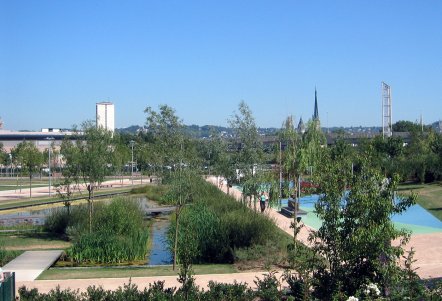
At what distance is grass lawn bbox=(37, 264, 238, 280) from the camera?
53.8 ft

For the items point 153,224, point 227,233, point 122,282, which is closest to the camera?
point 122,282

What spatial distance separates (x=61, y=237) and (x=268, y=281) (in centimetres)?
1390

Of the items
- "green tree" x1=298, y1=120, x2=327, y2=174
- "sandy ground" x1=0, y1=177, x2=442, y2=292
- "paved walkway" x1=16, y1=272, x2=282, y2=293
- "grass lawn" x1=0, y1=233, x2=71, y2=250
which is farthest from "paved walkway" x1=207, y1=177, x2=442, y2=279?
"grass lawn" x1=0, y1=233, x2=71, y2=250

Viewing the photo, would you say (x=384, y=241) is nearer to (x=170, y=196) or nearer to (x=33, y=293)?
(x=33, y=293)

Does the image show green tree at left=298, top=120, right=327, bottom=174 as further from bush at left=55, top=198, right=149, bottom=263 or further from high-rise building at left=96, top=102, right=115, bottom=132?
high-rise building at left=96, top=102, right=115, bottom=132

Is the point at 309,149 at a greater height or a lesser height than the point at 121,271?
greater

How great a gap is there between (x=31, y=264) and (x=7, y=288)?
745cm

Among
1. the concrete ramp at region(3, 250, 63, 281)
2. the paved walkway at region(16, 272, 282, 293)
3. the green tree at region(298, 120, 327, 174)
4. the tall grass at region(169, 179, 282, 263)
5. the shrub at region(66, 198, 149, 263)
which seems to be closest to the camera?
the paved walkway at region(16, 272, 282, 293)

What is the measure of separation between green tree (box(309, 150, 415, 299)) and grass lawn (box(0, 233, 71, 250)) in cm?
1287

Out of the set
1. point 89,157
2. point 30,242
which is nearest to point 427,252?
point 89,157

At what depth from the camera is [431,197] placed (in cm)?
3700

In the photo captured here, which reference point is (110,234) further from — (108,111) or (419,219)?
(108,111)

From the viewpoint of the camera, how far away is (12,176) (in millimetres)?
74188

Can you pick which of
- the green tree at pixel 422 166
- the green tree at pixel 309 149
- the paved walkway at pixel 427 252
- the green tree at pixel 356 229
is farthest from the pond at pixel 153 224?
the green tree at pixel 422 166
